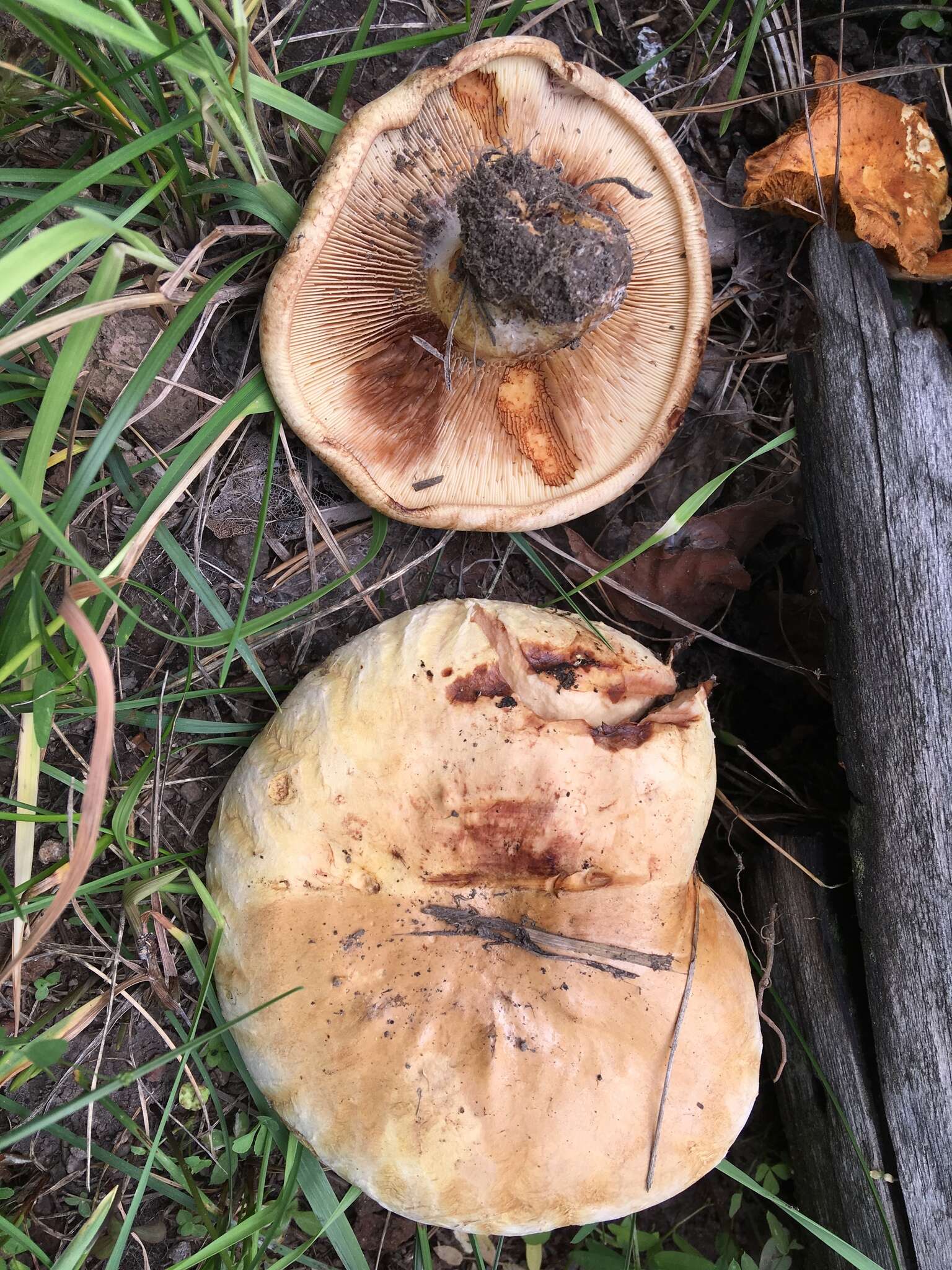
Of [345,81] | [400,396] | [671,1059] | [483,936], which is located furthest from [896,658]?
[345,81]

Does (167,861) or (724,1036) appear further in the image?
(167,861)

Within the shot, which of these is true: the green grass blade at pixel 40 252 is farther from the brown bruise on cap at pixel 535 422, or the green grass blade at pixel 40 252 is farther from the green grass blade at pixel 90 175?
the brown bruise on cap at pixel 535 422

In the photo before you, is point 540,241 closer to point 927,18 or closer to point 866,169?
point 866,169

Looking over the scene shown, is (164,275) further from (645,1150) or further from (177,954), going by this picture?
(645,1150)

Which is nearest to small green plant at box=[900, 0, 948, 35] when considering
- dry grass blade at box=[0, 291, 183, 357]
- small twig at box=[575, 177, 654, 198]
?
small twig at box=[575, 177, 654, 198]

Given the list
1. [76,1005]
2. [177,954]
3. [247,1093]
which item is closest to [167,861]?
[177,954]

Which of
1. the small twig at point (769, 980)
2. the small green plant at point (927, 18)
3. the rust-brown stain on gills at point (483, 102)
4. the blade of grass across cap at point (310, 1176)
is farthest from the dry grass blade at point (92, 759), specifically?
the small green plant at point (927, 18)
